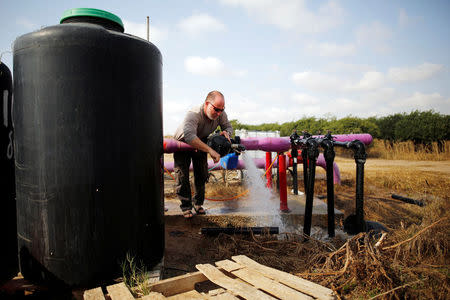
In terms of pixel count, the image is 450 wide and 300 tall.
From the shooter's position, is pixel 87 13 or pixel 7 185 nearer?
pixel 87 13

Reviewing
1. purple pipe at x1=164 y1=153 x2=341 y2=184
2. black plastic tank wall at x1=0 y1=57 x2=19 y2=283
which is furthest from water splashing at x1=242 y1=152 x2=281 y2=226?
black plastic tank wall at x1=0 y1=57 x2=19 y2=283

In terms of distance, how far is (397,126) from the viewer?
2028 centimetres

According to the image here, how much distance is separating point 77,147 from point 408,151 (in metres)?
20.6

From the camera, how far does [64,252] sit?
1.79 metres

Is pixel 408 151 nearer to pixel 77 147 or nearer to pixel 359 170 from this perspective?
pixel 359 170

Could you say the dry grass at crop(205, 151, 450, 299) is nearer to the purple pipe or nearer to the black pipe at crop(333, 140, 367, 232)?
the black pipe at crop(333, 140, 367, 232)

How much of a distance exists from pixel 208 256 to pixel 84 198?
1.58 metres

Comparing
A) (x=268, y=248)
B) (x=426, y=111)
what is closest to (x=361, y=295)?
(x=268, y=248)

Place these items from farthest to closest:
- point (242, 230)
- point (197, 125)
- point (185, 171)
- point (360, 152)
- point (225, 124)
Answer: point (225, 124), point (185, 171), point (197, 125), point (242, 230), point (360, 152)

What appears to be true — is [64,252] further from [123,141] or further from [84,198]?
[123,141]

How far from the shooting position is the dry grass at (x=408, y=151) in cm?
1556

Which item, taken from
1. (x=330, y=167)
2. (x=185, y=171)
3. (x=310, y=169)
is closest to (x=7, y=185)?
(x=185, y=171)

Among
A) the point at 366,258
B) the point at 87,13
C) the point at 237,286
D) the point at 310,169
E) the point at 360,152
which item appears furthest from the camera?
the point at 310,169

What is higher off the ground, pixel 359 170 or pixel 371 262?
pixel 359 170
